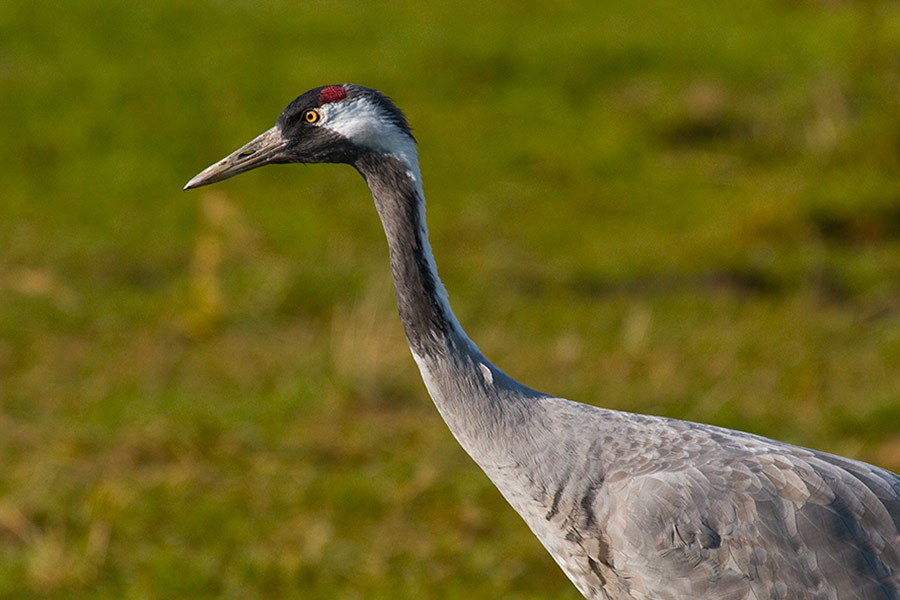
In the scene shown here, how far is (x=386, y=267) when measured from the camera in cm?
1144

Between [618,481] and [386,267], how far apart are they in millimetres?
7338

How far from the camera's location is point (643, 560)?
418 cm

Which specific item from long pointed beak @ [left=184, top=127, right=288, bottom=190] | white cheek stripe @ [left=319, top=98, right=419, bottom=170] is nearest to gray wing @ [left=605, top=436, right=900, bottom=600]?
white cheek stripe @ [left=319, top=98, right=419, bottom=170]

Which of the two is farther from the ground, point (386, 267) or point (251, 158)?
point (251, 158)

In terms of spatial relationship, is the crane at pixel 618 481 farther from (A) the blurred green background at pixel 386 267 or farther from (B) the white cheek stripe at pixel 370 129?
(A) the blurred green background at pixel 386 267

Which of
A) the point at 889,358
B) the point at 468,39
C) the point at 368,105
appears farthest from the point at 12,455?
the point at 468,39

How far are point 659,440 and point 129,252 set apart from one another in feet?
29.2

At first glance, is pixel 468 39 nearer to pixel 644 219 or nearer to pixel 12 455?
pixel 644 219

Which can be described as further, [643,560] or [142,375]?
[142,375]

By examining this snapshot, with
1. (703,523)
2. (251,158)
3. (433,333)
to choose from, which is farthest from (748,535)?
(251,158)

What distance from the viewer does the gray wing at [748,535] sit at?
13.7 feet

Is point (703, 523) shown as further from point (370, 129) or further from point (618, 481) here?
point (370, 129)

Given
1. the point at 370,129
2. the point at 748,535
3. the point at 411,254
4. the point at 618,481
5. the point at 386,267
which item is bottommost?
the point at 748,535

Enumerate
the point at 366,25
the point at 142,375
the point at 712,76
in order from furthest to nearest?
the point at 366,25 → the point at 712,76 → the point at 142,375
